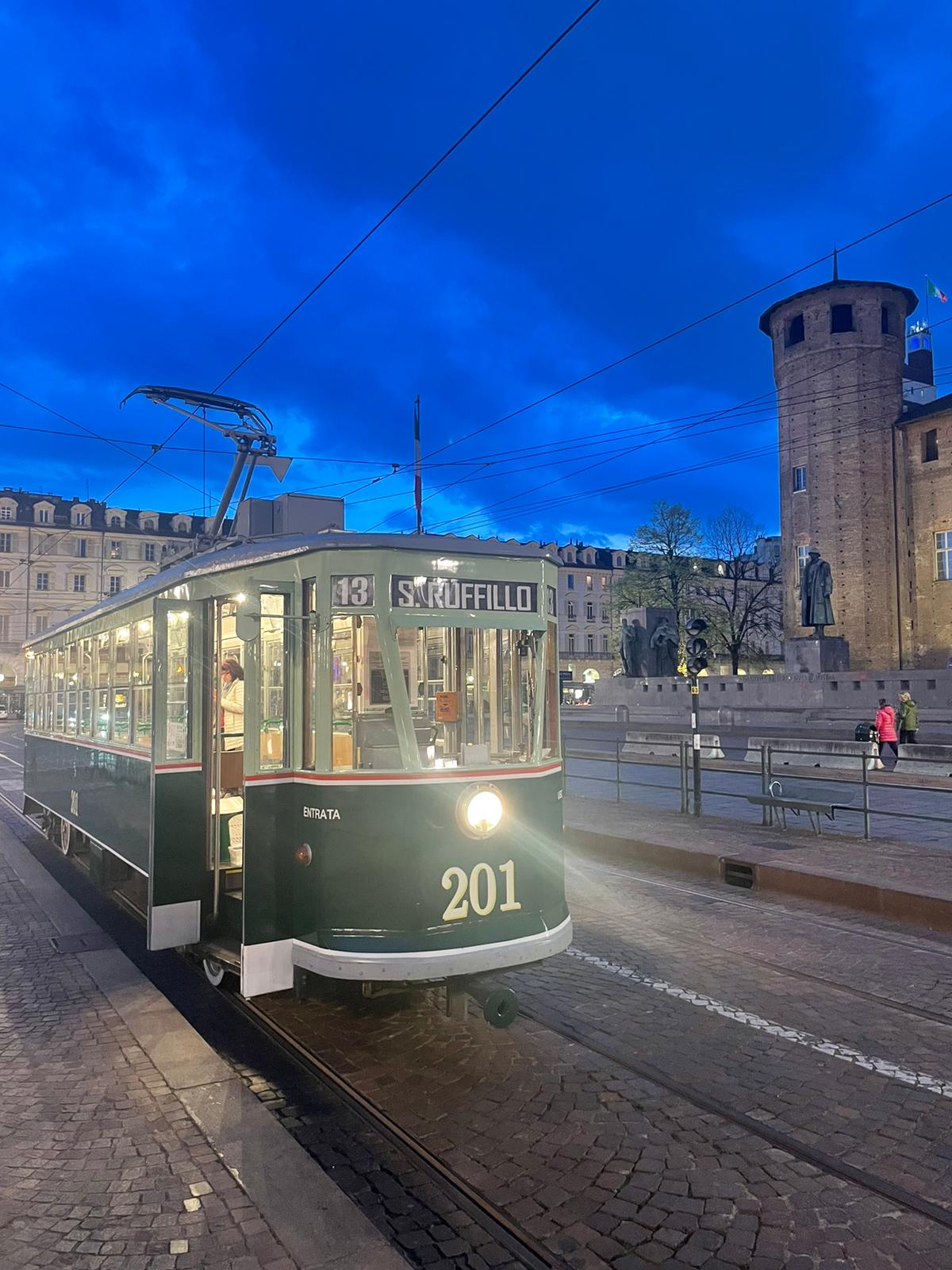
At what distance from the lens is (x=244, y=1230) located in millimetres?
Answer: 3596

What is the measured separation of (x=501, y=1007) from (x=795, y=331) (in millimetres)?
51113

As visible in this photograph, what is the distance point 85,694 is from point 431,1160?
6579 mm

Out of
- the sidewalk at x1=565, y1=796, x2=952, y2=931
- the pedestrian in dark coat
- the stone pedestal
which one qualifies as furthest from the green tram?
the stone pedestal

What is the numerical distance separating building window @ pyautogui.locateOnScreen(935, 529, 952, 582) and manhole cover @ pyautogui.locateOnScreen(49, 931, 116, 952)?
154 ft

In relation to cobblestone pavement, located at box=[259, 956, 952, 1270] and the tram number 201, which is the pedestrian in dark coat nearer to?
cobblestone pavement, located at box=[259, 956, 952, 1270]

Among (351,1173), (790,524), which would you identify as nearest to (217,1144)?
(351,1173)

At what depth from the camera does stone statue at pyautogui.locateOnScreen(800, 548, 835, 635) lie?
147 ft

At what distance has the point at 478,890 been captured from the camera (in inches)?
212

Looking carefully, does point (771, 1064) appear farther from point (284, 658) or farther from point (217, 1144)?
point (284, 658)

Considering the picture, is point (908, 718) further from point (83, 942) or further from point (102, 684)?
point (83, 942)

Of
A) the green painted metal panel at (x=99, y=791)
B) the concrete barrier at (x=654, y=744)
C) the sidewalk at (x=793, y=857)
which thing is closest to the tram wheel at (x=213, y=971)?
the green painted metal panel at (x=99, y=791)

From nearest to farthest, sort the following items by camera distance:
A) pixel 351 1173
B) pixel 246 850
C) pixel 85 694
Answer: pixel 351 1173 < pixel 246 850 < pixel 85 694

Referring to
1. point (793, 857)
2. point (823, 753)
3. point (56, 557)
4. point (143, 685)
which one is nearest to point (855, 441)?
point (823, 753)

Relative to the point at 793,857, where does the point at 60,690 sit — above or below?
above
